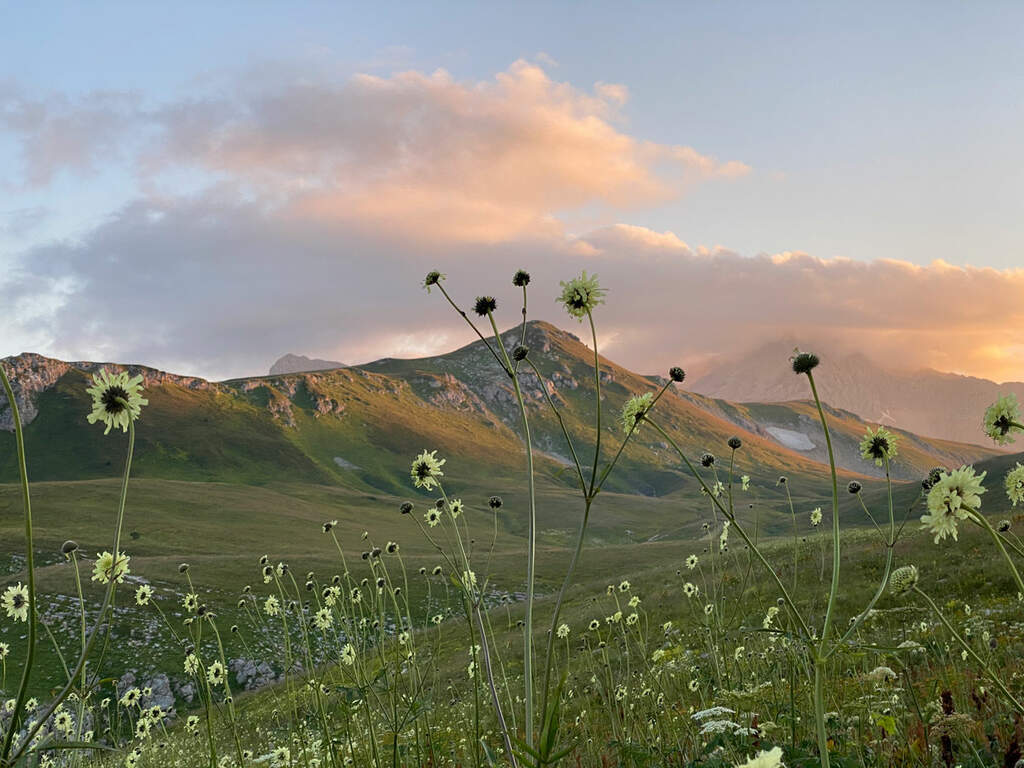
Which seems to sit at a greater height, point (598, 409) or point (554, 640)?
point (598, 409)

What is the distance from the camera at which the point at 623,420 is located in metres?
4.48

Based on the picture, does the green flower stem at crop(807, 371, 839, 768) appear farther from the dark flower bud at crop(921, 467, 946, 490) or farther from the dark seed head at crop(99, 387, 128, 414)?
the dark seed head at crop(99, 387, 128, 414)

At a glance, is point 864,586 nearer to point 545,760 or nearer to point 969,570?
point 969,570

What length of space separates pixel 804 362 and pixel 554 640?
1701 millimetres

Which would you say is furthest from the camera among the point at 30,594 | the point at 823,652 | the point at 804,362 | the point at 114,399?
the point at 804,362

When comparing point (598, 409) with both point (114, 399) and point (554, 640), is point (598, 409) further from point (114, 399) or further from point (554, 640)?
point (114, 399)

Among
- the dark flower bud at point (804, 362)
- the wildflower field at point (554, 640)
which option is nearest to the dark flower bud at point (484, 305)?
the wildflower field at point (554, 640)

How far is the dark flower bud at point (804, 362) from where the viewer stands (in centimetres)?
299

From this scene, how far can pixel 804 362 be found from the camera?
3043 millimetres

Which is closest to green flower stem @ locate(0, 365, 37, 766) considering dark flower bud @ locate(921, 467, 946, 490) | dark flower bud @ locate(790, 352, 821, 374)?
dark flower bud @ locate(790, 352, 821, 374)

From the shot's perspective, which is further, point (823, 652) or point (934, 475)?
point (934, 475)

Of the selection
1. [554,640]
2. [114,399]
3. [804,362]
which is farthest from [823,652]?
[114,399]

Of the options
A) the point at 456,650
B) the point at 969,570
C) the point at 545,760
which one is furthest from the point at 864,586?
the point at 545,760

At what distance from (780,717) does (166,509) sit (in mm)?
139840
